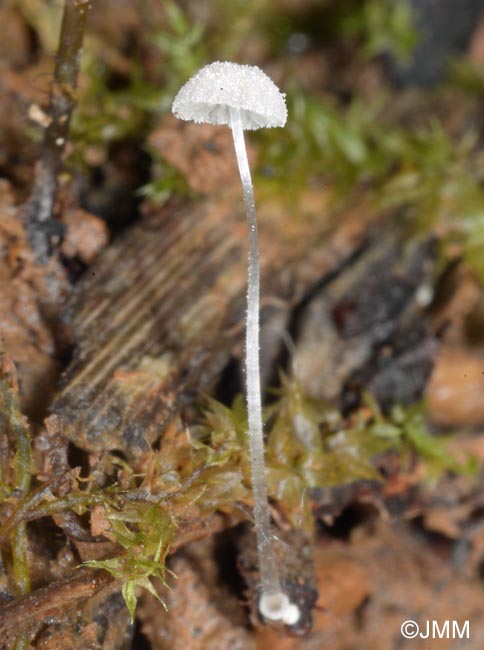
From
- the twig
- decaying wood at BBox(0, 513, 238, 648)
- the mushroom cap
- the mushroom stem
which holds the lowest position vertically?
decaying wood at BBox(0, 513, 238, 648)

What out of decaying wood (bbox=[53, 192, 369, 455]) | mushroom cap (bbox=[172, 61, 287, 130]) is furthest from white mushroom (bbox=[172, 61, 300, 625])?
decaying wood (bbox=[53, 192, 369, 455])

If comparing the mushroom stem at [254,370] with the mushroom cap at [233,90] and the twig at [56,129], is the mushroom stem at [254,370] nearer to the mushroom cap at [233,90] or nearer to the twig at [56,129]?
the mushroom cap at [233,90]

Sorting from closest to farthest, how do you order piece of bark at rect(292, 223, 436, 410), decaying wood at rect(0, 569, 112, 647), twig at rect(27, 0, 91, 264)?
decaying wood at rect(0, 569, 112, 647)
twig at rect(27, 0, 91, 264)
piece of bark at rect(292, 223, 436, 410)

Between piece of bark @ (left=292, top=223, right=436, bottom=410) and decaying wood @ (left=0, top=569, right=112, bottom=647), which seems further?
piece of bark @ (left=292, top=223, right=436, bottom=410)

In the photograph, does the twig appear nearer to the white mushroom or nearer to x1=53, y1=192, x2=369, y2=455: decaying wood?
x1=53, y1=192, x2=369, y2=455: decaying wood

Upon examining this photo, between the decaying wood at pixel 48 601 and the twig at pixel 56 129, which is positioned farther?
the twig at pixel 56 129

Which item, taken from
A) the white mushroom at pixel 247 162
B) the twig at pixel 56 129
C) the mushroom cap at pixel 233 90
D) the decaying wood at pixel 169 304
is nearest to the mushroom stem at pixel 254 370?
the white mushroom at pixel 247 162

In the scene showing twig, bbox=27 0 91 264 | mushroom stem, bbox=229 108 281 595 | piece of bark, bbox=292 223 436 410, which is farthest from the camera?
piece of bark, bbox=292 223 436 410

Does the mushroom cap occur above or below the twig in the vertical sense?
below
